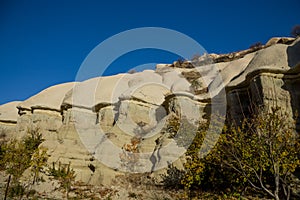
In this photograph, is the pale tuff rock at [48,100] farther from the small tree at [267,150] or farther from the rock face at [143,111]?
the small tree at [267,150]

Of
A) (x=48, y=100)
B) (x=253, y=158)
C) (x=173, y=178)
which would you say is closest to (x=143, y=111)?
(x=173, y=178)

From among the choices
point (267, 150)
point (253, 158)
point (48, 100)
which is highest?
point (48, 100)

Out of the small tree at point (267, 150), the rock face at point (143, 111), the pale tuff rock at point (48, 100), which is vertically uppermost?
the pale tuff rock at point (48, 100)

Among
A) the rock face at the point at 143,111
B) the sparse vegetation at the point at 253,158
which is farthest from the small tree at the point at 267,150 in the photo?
the rock face at the point at 143,111

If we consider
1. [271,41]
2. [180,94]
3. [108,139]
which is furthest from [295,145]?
[271,41]

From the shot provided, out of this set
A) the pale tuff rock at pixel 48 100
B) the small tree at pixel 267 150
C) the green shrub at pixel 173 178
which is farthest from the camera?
the pale tuff rock at pixel 48 100

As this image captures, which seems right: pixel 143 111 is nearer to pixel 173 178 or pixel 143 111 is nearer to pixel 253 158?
pixel 173 178

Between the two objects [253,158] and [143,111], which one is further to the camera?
[143,111]

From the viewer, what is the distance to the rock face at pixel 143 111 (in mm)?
11930

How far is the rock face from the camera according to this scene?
39.1 feet

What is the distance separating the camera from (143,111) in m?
19.6

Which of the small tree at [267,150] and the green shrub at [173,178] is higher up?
the small tree at [267,150]

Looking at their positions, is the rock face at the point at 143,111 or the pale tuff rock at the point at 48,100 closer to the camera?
the rock face at the point at 143,111

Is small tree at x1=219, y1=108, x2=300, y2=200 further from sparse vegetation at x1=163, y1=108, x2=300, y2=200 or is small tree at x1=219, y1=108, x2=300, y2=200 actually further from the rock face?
the rock face
